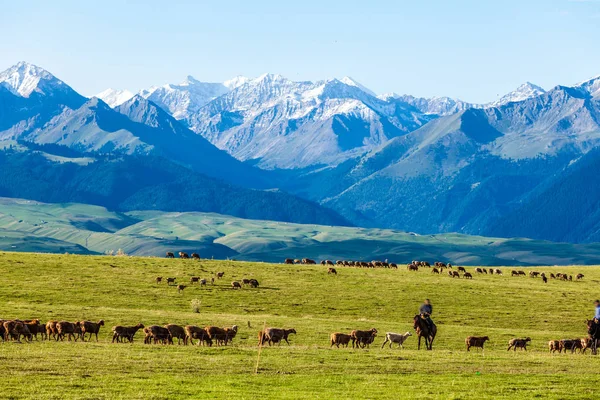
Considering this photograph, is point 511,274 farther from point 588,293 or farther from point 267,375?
point 267,375

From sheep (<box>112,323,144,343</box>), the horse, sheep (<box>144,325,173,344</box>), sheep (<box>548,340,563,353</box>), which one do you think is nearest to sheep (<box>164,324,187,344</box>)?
sheep (<box>144,325,173,344</box>)

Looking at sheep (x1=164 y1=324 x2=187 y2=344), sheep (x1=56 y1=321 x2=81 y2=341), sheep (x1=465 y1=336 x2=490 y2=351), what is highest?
sheep (x1=465 y1=336 x2=490 y2=351)

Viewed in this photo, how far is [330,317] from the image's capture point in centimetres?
7369

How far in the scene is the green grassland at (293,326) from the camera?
35375 mm

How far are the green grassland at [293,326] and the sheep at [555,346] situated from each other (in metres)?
1.86

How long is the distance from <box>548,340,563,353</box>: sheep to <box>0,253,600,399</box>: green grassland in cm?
186

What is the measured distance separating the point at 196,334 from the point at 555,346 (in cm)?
2244


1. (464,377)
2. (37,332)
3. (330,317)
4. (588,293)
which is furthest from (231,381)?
(588,293)

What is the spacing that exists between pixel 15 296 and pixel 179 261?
30.5 metres

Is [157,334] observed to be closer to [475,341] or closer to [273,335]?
[273,335]

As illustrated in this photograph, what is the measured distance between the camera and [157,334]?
51.4 metres

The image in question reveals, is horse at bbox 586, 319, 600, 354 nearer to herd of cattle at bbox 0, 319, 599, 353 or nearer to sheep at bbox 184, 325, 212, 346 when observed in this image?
herd of cattle at bbox 0, 319, 599, 353

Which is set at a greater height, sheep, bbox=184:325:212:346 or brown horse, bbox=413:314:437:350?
brown horse, bbox=413:314:437:350

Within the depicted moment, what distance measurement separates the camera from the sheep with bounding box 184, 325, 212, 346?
5103 centimetres
